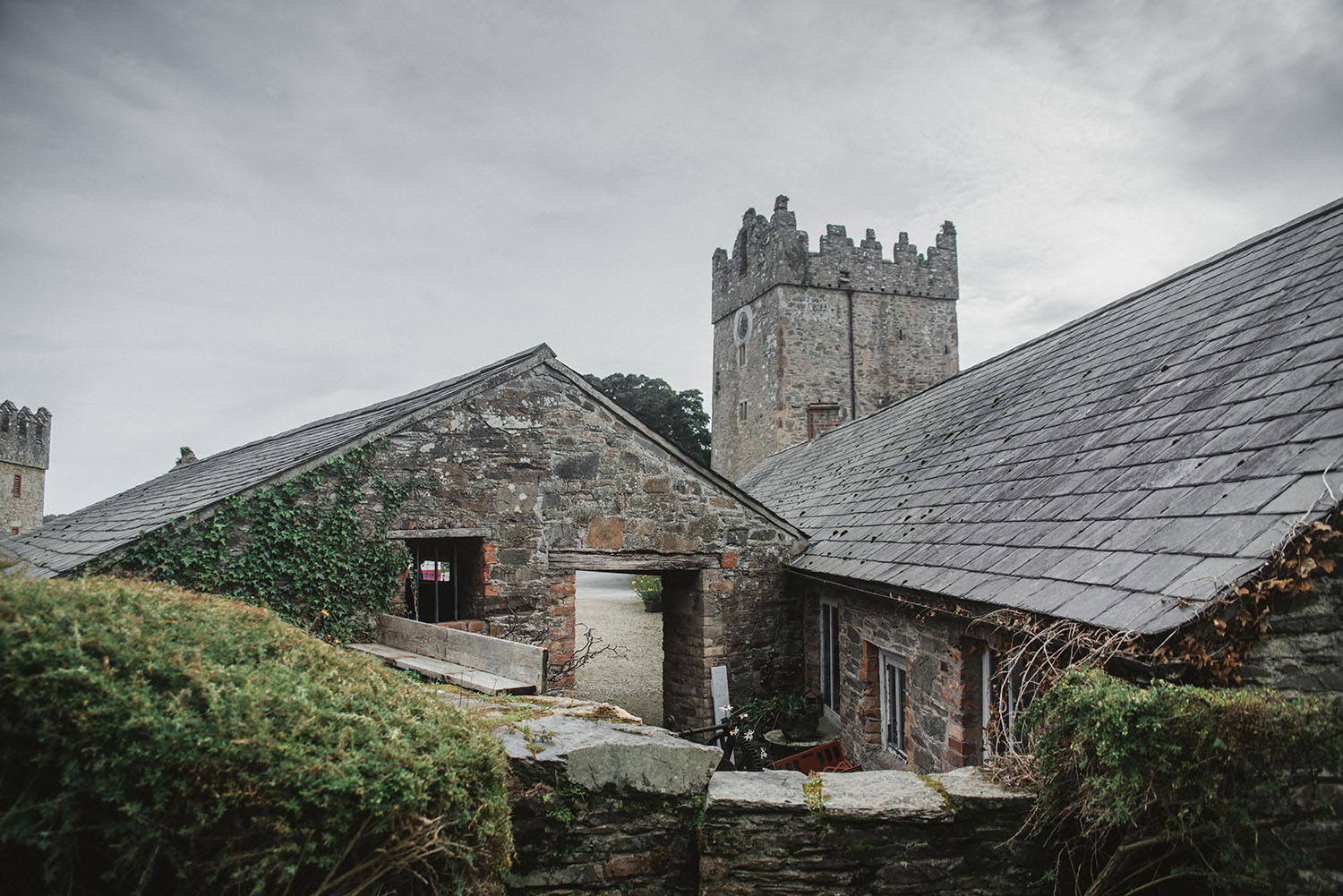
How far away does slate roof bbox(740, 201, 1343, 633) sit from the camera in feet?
13.6

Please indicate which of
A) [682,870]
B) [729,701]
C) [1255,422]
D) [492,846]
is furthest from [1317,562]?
[729,701]

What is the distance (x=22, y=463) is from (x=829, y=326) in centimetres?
3864

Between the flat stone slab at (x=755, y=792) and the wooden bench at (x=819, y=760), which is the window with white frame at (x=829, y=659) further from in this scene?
the flat stone slab at (x=755, y=792)

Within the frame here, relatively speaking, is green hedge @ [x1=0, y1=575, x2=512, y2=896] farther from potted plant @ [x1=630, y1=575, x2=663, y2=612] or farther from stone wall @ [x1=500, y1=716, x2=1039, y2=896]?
potted plant @ [x1=630, y1=575, x2=663, y2=612]

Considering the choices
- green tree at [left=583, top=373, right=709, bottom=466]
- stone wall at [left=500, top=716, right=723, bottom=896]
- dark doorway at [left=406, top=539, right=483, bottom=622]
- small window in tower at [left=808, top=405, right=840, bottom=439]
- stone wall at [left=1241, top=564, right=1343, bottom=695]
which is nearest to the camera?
stone wall at [left=500, top=716, right=723, bottom=896]

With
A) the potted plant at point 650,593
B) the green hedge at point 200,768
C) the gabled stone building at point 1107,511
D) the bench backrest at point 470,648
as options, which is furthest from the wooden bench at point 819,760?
the potted plant at point 650,593

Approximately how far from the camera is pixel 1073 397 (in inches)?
309

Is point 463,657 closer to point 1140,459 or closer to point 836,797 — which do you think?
point 836,797

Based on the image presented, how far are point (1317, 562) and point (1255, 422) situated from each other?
1.66m

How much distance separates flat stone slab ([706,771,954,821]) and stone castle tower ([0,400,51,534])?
43958 millimetres

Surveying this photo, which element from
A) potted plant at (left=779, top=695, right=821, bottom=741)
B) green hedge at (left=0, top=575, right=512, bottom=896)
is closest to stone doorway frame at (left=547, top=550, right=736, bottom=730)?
potted plant at (left=779, top=695, right=821, bottom=741)

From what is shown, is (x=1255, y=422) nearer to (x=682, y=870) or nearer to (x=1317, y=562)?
(x=1317, y=562)

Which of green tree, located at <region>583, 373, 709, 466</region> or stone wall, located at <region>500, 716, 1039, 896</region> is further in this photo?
green tree, located at <region>583, 373, 709, 466</region>

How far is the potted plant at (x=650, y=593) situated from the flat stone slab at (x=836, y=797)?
2385 centimetres
